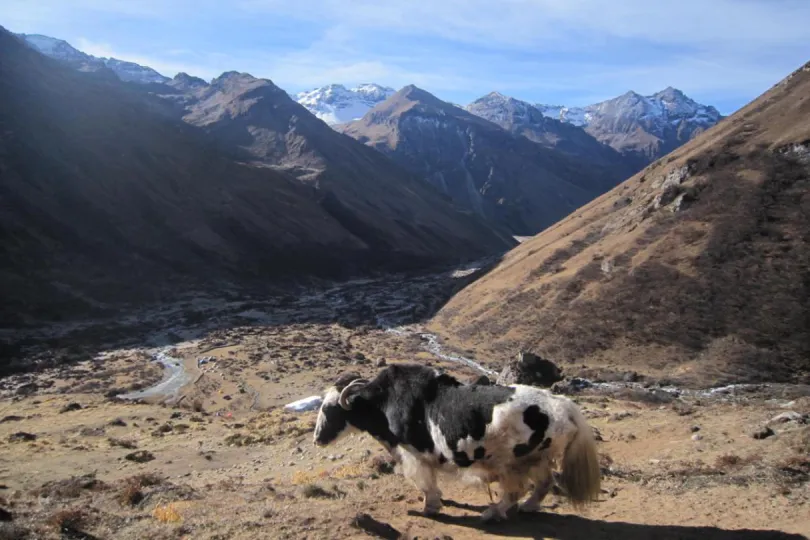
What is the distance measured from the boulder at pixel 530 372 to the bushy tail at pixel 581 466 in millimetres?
24944

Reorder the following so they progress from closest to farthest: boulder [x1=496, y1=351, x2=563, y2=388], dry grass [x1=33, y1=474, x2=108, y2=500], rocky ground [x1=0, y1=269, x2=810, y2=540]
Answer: rocky ground [x1=0, y1=269, x2=810, y2=540], dry grass [x1=33, y1=474, x2=108, y2=500], boulder [x1=496, y1=351, x2=563, y2=388]

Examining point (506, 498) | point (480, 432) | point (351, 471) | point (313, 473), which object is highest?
point (480, 432)

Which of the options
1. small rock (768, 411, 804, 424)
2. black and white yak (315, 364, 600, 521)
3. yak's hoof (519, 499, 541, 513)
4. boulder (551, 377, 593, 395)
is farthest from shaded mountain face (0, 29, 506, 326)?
small rock (768, 411, 804, 424)

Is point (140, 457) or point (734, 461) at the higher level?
point (734, 461)

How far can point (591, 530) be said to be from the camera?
8.77 metres

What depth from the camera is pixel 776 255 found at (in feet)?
148

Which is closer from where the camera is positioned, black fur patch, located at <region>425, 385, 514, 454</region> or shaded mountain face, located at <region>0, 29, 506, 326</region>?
black fur patch, located at <region>425, 385, 514, 454</region>

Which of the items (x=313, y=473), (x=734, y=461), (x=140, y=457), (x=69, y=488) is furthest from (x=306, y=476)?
(x=734, y=461)

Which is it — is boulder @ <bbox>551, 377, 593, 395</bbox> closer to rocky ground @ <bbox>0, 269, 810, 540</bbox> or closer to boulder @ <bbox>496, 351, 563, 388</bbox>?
boulder @ <bbox>496, 351, 563, 388</bbox>

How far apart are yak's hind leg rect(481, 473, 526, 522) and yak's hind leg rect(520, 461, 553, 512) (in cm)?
23

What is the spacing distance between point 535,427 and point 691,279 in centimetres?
4392

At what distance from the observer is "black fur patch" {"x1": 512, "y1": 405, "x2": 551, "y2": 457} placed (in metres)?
8.59

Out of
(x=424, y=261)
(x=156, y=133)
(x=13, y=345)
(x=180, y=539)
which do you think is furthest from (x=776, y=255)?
(x=156, y=133)

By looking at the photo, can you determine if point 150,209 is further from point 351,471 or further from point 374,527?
point 374,527
